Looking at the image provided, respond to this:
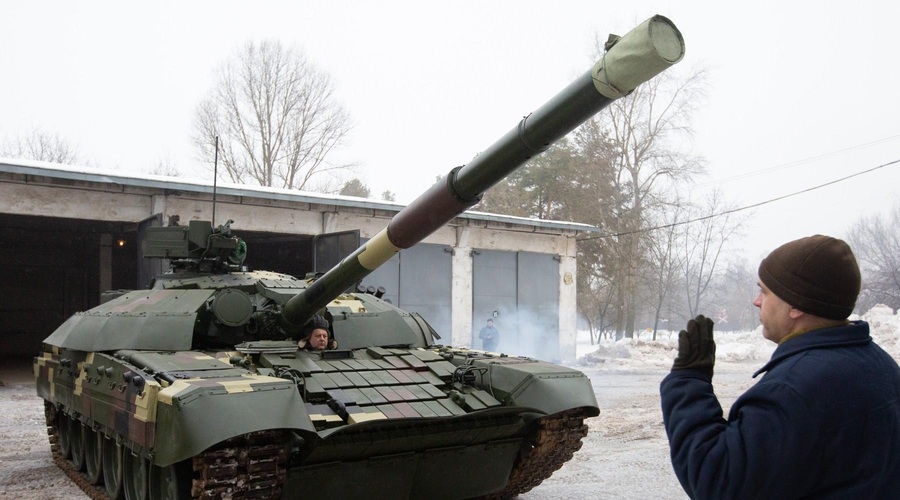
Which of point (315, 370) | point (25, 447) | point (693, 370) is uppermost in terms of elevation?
point (693, 370)

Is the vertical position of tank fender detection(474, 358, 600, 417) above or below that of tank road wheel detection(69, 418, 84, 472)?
above

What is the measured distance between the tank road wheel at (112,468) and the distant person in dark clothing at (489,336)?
37.5ft

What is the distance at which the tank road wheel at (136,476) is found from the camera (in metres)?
6.75

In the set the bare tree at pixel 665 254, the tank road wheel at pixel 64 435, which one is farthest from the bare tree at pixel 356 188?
the tank road wheel at pixel 64 435

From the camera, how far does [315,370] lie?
698 cm

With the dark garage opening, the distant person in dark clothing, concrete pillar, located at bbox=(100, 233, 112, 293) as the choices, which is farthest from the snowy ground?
the dark garage opening

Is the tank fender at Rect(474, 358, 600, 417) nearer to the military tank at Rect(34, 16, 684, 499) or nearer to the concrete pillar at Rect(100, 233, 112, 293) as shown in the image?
the military tank at Rect(34, 16, 684, 499)

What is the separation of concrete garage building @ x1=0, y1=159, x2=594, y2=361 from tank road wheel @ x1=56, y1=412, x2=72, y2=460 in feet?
16.3

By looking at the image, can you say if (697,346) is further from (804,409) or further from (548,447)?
(548,447)

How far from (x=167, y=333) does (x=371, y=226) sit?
10.9 meters

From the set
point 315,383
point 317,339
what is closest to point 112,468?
point 317,339

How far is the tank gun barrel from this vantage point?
13.0 feet

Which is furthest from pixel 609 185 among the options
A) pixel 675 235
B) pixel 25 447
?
pixel 25 447

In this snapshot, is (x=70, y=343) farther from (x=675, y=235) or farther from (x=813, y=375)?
(x=675, y=235)
